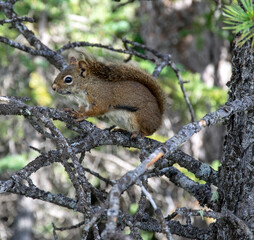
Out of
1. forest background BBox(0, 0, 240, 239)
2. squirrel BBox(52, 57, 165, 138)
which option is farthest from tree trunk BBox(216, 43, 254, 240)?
forest background BBox(0, 0, 240, 239)

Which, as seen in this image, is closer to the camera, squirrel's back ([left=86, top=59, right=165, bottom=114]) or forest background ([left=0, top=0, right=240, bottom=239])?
squirrel's back ([left=86, top=59, right=165, bottom=114])

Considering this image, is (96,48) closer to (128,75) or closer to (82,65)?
(82,65)

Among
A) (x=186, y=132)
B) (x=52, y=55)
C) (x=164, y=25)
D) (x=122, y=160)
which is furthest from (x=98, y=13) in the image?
(x=186, y=132)

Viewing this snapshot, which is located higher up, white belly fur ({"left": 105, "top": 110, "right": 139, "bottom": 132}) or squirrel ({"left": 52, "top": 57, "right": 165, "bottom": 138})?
squirrel ({"left": 52, "top": 57, "right": 165, "bottom": 138})

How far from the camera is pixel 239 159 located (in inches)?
70.6

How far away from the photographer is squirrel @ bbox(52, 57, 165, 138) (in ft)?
Result: 8.48

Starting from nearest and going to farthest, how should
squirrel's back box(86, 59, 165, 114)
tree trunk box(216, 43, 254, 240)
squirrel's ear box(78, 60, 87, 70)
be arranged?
tree trunk box(216, 43, 254, 240)
squirrel's back box(86, 59, 165, 114)
squirrel's ear box(78, 60, 87, 70)

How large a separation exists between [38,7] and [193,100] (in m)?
2.38

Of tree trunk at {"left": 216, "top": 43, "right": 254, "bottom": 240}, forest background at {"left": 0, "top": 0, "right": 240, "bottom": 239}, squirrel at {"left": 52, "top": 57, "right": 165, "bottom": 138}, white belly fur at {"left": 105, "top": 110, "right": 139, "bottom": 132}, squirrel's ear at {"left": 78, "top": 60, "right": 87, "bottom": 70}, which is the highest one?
forest background at {"left": 0, "top": 0, "right": 240, "bottom": 239}

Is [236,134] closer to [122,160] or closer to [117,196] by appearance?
[117,196]

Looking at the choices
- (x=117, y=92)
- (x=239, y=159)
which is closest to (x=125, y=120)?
(x=117, y=92)

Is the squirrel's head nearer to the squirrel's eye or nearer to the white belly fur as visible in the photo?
the squirrel's eye

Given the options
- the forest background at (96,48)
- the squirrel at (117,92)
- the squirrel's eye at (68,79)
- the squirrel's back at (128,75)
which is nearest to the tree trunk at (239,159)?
the squirrel at (117,92)

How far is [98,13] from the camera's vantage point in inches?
246
